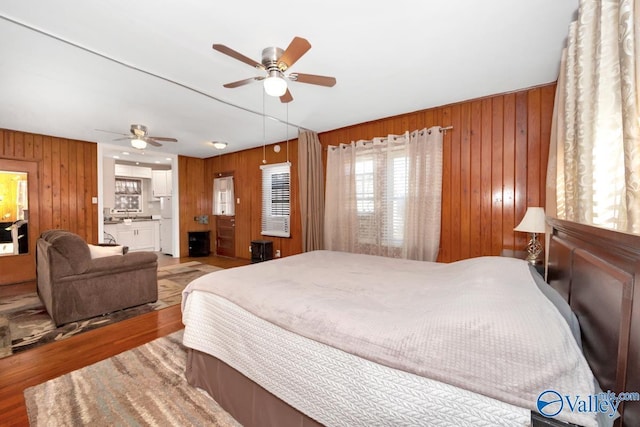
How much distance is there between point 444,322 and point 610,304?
→ 1.58ft

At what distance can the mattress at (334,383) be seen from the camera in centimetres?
78

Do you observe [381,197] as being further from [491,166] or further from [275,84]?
[275,84]

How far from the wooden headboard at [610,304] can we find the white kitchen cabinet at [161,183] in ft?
26.7

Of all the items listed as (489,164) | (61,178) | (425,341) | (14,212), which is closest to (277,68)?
(425,341)

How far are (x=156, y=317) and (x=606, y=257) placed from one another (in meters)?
3.68

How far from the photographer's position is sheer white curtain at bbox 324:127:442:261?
321 cm

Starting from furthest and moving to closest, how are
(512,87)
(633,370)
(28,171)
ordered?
(28,171) → (512,87) → (633,370)

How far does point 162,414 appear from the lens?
→ 5.05ft

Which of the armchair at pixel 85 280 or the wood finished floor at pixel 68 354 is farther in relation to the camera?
the armchair at pixel 85 280

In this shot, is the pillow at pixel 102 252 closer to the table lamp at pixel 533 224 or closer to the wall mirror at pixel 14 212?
the wall mirror at pixel 14 212

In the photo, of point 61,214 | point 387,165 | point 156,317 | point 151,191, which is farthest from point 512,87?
point 151,191

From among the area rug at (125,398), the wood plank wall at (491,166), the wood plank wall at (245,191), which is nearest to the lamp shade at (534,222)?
the wood plank wall at (491,166)

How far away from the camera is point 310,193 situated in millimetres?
3965

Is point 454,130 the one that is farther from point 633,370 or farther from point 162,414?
point 162,414
